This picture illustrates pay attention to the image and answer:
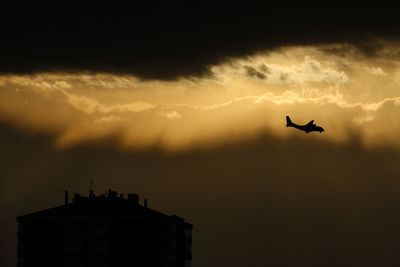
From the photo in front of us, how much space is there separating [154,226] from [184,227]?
21.0m

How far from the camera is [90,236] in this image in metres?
133

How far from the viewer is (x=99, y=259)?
132 m

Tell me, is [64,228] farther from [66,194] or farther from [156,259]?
[156,259]

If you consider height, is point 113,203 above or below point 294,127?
below

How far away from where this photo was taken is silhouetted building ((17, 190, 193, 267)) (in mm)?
132750

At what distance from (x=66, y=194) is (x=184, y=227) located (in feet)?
87.0

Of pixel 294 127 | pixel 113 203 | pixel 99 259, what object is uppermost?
pixel 294 127

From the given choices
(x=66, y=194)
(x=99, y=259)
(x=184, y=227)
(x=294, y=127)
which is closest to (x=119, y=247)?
(x=99, y=259)

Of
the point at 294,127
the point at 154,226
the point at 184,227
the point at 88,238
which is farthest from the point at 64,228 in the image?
the point at 294,127

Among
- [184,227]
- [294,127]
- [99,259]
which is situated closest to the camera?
[99,259]

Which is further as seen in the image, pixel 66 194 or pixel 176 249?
pixel 176 249

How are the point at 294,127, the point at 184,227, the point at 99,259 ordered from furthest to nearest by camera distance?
the point at 184,227
the point at 294,127
the point at 99,259

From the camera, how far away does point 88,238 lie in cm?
13312

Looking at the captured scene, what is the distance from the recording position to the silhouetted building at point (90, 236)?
132750 mm
